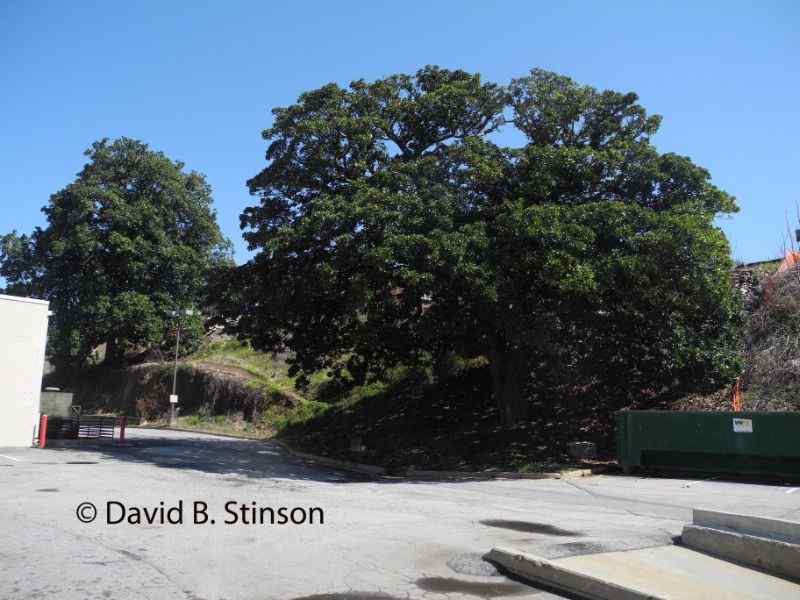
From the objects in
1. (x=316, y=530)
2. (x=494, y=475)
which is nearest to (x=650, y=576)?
(x=316, y=530)

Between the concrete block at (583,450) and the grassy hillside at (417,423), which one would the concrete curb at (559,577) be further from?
the concrete block at (583,450)

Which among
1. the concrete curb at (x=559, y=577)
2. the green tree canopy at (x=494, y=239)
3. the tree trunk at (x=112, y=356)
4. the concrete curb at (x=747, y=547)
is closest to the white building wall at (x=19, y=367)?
the green tree canopy at (x=494, y=239)

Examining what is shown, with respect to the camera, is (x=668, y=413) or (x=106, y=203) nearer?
(x=668, y=413)

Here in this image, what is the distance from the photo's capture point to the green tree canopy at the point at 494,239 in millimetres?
17766

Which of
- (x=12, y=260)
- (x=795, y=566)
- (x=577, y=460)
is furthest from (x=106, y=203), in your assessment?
(x=795, y=566)

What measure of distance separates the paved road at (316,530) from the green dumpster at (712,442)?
1.07 m

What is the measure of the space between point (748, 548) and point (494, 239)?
11.9m

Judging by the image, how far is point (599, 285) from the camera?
17609mm

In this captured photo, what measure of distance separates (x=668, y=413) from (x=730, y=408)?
5.67m

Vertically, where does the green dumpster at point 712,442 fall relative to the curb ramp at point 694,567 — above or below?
above

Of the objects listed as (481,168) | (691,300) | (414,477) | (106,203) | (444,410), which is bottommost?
(414,477)

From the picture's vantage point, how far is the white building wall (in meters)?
24.0

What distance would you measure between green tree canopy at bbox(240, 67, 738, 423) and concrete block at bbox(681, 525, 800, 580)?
9395mm

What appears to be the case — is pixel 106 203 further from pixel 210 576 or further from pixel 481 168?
pixel 210 576
